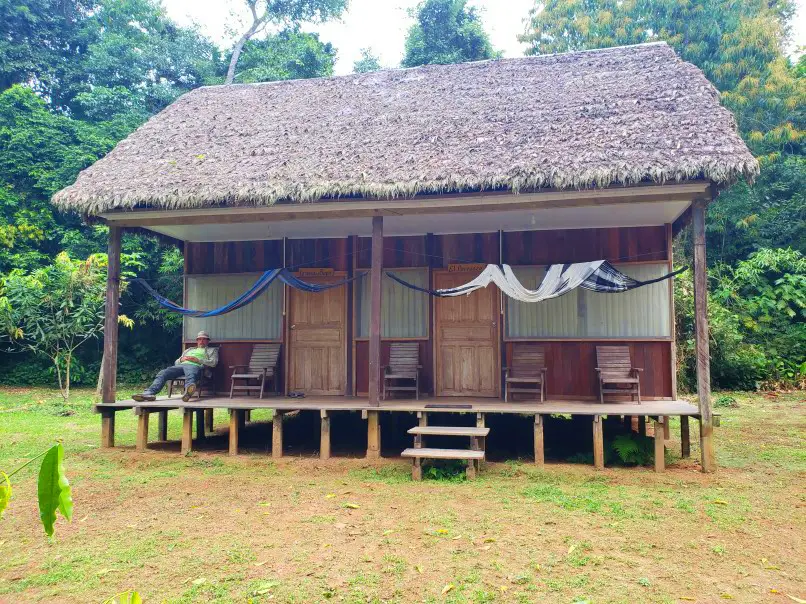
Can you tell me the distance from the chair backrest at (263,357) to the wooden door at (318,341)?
0.65ft

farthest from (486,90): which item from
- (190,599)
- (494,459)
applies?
(190,599)

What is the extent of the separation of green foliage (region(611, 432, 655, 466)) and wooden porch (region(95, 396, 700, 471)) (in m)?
0.24

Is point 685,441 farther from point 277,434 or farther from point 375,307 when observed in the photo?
point 277,434

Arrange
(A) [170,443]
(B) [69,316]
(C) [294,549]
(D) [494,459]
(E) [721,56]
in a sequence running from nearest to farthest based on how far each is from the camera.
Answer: (C) [294,549]
(D) [494,459]
(A) [170,443]
(B) [69,316]
(E) [721,56]

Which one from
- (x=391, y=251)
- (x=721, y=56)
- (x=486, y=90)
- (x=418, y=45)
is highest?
(x=418, y=45)

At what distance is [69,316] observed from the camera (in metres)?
12.7

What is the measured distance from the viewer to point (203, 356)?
8.02 metres

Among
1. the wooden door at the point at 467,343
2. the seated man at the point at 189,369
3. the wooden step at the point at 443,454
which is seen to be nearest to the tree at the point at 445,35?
the wooden door at the point at 467,343

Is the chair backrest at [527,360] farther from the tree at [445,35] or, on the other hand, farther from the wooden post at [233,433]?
the tree at [445,35]

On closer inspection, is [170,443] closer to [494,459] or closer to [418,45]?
[494,459]

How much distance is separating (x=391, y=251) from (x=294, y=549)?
501 centimetres

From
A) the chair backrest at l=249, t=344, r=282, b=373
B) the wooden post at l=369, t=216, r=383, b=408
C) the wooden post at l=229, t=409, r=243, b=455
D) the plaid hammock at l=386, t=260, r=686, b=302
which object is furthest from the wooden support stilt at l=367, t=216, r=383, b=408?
the chair backrest at l=249, t=344, r=282, b=373

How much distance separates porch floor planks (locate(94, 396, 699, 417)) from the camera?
639cm

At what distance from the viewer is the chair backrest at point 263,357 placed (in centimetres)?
844
